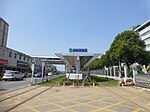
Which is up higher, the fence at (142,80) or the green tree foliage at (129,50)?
the green tree foliage at (129,50)

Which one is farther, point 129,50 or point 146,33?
point 146,33

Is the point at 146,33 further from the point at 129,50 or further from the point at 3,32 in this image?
the point at 3,32

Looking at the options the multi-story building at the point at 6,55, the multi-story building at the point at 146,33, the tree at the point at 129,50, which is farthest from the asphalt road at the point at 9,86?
the multi-story building at the point at 146,33

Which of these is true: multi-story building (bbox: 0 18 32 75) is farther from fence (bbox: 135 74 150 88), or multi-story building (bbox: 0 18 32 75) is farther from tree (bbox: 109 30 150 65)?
fence (bbox: 135 74 150 88)

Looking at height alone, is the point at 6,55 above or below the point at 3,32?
below

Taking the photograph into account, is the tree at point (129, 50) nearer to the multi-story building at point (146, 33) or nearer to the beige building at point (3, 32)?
the beige building at point (3, 32)

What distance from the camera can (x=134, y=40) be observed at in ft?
98.4

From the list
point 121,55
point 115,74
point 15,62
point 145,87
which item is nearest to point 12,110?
point 145,87

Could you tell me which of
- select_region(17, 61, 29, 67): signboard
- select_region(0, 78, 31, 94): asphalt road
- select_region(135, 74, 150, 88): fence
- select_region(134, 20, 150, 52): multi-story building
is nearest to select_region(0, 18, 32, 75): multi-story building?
select_region(17, 61, 29, 67): signboard

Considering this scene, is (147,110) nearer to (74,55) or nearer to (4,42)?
(74,55)

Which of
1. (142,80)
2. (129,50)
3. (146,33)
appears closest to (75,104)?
(142,80)

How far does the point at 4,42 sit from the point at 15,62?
305 inches

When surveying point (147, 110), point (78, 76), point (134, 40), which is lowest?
point (147, 110)

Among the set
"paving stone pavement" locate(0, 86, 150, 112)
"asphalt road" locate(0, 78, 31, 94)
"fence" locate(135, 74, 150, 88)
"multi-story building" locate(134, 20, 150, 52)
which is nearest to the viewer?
"paving stone pavement" locate(0, 86, 150, 112)
